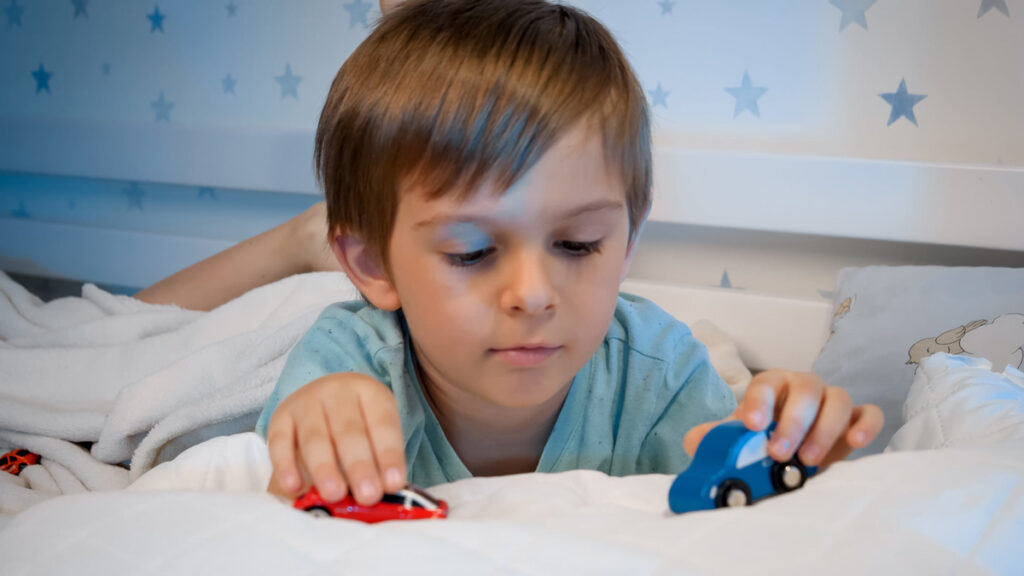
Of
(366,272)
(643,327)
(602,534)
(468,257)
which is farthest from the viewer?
(643,327)

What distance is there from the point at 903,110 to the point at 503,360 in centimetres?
91

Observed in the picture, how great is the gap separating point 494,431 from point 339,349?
0.19 m

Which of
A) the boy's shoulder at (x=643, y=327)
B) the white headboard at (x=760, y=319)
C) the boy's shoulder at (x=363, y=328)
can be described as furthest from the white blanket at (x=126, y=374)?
the white headboard at (x=760, y=319)

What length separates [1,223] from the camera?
190cm

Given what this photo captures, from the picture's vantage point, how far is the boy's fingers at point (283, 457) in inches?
21.0

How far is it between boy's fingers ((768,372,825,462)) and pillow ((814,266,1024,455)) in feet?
1.08

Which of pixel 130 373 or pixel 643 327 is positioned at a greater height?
pixel 643 327

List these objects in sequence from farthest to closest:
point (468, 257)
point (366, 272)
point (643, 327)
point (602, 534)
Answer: point (643, 327)
point (366, 272)
point (468, 257)
point (602, 534)

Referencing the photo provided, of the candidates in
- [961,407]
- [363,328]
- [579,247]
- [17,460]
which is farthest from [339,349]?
[961,407]

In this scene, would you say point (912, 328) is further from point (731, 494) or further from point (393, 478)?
point (393, 478)

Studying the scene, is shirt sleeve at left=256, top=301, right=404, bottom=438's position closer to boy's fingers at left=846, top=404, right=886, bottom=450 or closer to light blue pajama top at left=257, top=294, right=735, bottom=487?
light blue pajama top at left=257, top=294, right=735, bottom=487

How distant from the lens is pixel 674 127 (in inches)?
56.4

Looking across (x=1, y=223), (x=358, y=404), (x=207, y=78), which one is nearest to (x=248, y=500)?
(x=358, y=404)

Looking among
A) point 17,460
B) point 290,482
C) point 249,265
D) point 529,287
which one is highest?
point 529,287
